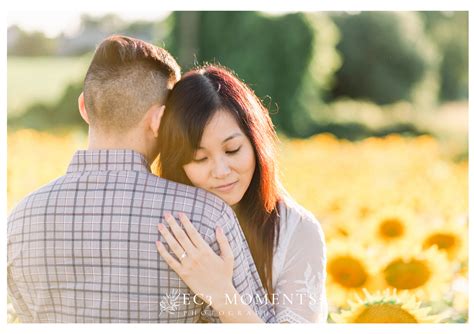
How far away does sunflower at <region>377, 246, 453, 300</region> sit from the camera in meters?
2.24

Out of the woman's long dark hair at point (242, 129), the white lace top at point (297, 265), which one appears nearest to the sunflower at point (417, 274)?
the white lace top at point (297, 265)

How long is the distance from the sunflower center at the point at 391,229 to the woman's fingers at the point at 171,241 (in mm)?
895

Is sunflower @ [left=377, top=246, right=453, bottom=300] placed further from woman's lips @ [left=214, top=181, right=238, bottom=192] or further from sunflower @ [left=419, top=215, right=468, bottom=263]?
woman's lips @ [left=214, top=181, right=238, bottom=192]

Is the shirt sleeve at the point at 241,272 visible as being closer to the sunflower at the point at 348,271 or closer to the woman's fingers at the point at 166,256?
the woman's fingers at the point at 166,256

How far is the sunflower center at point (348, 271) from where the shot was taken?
230cm

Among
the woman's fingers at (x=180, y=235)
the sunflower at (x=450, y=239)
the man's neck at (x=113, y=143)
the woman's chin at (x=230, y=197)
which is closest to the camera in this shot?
the woman's fingers at (x=180, y=235)

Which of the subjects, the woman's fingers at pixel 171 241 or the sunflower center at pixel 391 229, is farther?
the sunflower center at pixel 391 229

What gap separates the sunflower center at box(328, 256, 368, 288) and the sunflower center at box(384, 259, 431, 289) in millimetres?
80

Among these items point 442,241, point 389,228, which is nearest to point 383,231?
point 389,228

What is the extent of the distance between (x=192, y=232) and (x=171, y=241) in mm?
55

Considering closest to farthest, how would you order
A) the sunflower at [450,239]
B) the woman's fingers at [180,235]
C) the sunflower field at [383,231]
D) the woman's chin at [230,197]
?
1. the woman's fingers at [180,235]
2. the woman's chin at [230,197]
3. the sunflower field at [383,231]
4. the sunflower at [450,239]

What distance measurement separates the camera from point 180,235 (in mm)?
1851

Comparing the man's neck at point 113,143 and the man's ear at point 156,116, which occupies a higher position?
the man's ear at point 156,116
